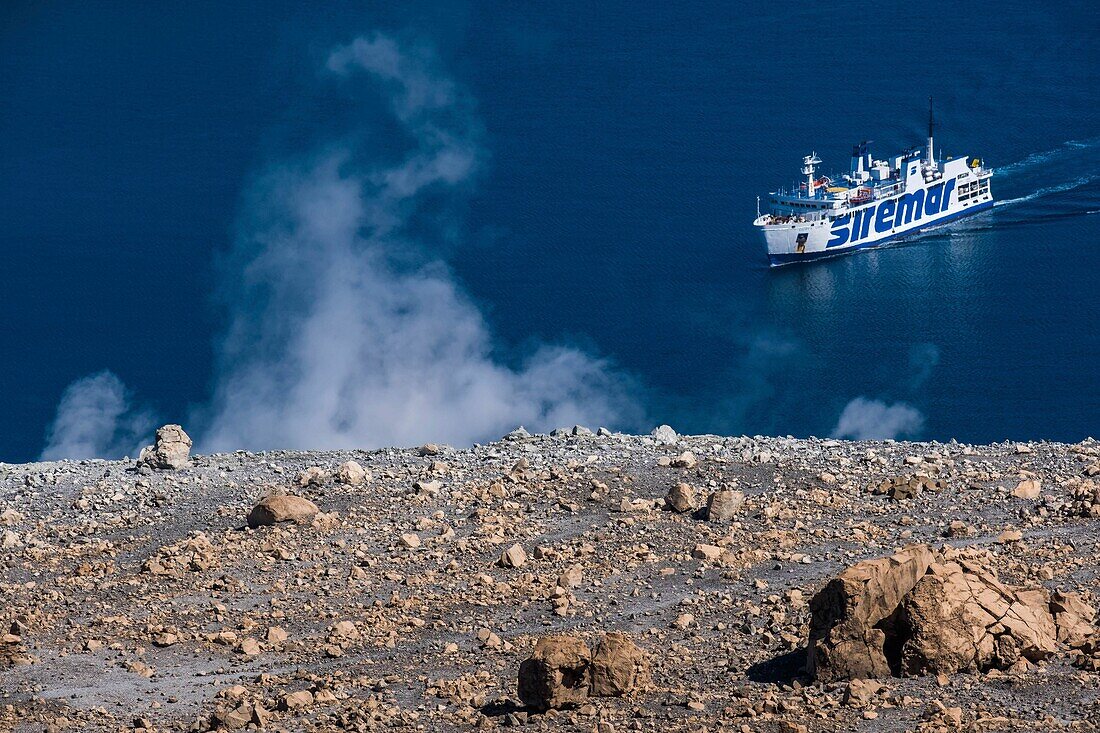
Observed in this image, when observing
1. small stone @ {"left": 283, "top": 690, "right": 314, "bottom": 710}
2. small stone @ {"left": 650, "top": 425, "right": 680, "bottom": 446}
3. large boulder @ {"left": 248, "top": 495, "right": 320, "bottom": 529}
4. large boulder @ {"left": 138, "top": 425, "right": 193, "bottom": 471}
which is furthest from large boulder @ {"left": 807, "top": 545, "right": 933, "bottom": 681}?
large boulder @ {"left": 138, "top": 425, "right": 193, "bottom": 471}

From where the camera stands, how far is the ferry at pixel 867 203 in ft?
382

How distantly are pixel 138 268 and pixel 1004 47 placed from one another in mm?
69015

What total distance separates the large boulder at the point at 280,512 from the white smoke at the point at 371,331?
6032 cm

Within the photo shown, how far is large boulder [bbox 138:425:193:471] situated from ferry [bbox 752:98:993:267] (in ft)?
259

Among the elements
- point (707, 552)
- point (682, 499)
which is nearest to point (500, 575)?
point (707, 552)

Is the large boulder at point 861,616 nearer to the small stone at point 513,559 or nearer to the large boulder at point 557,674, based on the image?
the large boulder at point 557,674

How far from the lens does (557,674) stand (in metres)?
24.0

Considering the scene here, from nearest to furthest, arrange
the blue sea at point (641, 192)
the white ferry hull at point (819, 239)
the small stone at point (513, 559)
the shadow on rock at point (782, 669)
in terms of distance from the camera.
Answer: the shadow on rock at point (782, 669)
the small stone at point (513, 559)
the blue sea at point (641, 192)
the white ferry hull at point (819, 239)

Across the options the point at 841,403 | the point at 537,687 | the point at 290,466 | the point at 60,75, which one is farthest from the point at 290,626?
the point at 60,75

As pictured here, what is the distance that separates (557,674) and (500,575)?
7.06 m

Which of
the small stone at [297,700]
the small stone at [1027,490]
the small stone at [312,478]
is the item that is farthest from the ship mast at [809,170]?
the small stone at [297,700]

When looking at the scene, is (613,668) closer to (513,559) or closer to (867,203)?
(513,559)

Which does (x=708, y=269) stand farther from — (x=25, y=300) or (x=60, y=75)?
(x=60, y=75)

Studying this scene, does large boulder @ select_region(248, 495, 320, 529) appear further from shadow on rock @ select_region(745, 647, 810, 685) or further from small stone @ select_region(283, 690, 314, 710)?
shadow on rock @ select_region(745, 647, 810, 685)
